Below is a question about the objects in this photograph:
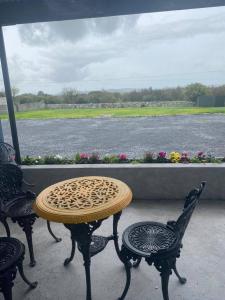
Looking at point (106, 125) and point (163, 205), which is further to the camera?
point (106, 125)

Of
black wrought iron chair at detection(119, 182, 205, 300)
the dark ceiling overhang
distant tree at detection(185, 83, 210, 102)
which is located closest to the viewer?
black wrought iron chair at detection(119, 182, 205, 300)

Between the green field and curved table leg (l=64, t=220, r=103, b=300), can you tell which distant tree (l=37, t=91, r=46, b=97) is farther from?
curved table leg (l=64, t=220, r=103, b=300)

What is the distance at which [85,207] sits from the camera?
1.79 m

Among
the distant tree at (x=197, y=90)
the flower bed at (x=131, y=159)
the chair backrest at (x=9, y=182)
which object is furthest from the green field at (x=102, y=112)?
the chair backrest at (x=9, y=182)

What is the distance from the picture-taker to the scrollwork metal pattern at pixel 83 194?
73.1 inches

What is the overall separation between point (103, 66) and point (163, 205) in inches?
144

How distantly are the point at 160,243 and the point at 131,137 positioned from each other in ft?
20.4

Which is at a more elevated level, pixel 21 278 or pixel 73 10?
pixel 73 10

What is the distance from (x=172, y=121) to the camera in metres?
10.9

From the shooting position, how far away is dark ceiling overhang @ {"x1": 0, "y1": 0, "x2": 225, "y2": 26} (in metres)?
2.96

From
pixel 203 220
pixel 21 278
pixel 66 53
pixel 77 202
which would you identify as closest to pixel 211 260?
pixel 203 220

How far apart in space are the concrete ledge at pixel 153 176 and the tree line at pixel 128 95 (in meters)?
6.99

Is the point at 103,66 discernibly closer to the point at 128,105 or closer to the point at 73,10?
the point at 73,10

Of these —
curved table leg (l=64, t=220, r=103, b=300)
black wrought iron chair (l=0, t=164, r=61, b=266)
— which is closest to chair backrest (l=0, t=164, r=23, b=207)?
black wrought iron chair (l=0, t=164, r=61, b=266)
